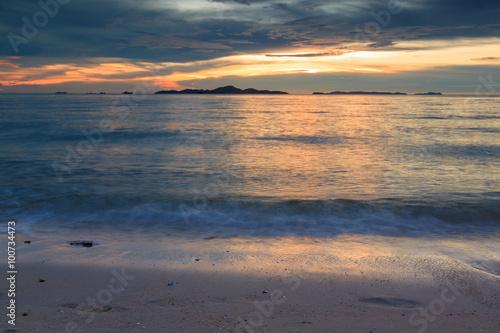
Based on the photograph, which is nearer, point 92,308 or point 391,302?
point 92,308

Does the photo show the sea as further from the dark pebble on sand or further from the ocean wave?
the dark pebble on sand

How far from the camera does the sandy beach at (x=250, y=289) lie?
4398 millimetres

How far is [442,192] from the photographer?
500 inches

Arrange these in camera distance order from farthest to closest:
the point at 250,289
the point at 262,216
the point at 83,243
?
the point at 262,216 → the point at 83,243 → the point at 250,289

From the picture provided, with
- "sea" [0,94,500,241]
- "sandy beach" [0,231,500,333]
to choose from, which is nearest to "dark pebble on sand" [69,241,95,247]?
"sandy beach" [0,231,500,333]

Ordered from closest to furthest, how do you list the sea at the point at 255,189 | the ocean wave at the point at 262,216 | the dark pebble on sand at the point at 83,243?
the dark pebble on sand at the point at 83,243 < the ocean wave at the point at 262,216 < the sea at the point at 255,189

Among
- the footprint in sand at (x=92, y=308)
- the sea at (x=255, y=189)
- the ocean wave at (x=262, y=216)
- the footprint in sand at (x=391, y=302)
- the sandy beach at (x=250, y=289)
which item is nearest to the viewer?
the sandy beach at (x=250, y=289)

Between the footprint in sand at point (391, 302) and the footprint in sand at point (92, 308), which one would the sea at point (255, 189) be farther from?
the footprint in sand at point (92, 308)

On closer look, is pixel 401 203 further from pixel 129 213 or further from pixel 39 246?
pixel 39 246

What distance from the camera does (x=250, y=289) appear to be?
5.35 m

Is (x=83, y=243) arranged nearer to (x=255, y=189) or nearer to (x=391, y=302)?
(x=391, y=302)

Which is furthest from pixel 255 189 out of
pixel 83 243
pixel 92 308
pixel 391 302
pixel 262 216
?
pixel 92 308

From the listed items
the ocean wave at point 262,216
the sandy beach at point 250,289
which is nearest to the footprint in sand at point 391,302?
the sandy beach at point 250,289

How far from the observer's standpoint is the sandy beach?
4.40 meters
